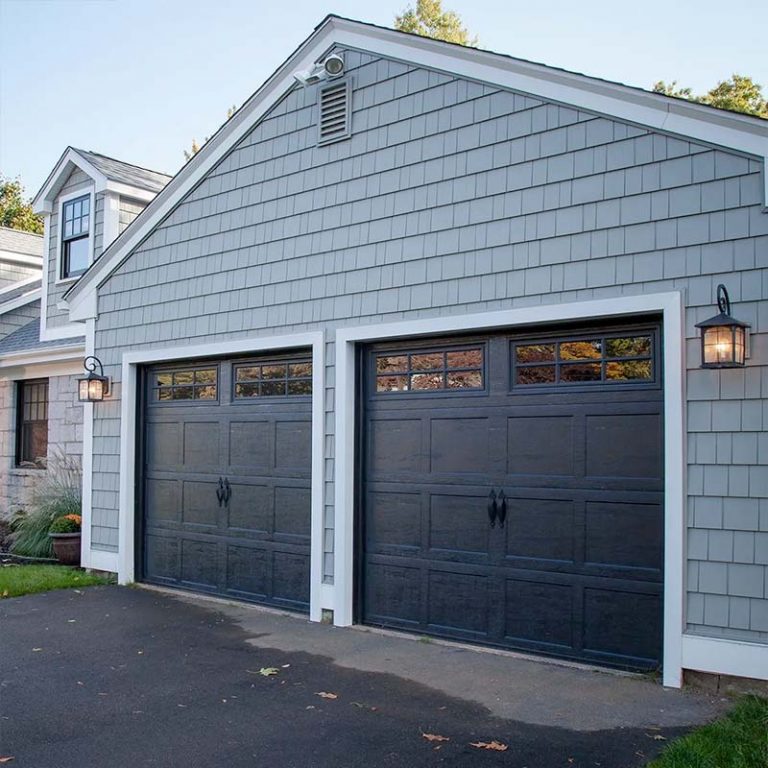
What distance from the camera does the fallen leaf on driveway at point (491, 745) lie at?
4137mm

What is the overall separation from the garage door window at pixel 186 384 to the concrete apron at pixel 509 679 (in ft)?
7.95

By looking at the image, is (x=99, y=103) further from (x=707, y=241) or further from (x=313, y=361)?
(x=707, y=241)

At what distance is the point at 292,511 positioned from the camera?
24.1 ft

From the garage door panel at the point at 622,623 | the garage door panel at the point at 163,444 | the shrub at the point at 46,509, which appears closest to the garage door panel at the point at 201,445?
the garage door panel at the point at 163,444

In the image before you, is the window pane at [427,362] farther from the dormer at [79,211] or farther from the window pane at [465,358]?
the dormer at [79,211]

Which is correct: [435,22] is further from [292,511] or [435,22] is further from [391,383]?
[292,511]

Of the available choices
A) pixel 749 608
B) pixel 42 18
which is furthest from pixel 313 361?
pixel 42 18

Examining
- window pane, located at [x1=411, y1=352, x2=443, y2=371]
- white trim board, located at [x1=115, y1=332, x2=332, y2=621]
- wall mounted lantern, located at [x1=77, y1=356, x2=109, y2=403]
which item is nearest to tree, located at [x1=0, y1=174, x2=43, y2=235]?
wall mounted lantern, located at [x1=77, y1=356, x2=109, y2=403]

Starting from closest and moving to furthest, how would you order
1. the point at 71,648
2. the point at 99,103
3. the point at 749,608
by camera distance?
the point at 749,608
the point at 71,648
the point at 99,103

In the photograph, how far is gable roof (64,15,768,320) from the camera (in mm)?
5113

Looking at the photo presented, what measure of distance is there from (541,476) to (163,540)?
4.53m

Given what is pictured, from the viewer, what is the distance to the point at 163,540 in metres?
8.58

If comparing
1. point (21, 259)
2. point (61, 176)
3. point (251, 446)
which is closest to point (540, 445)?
point (251, 446)

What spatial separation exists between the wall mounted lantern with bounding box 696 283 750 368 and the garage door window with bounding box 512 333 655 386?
1.82 ft
